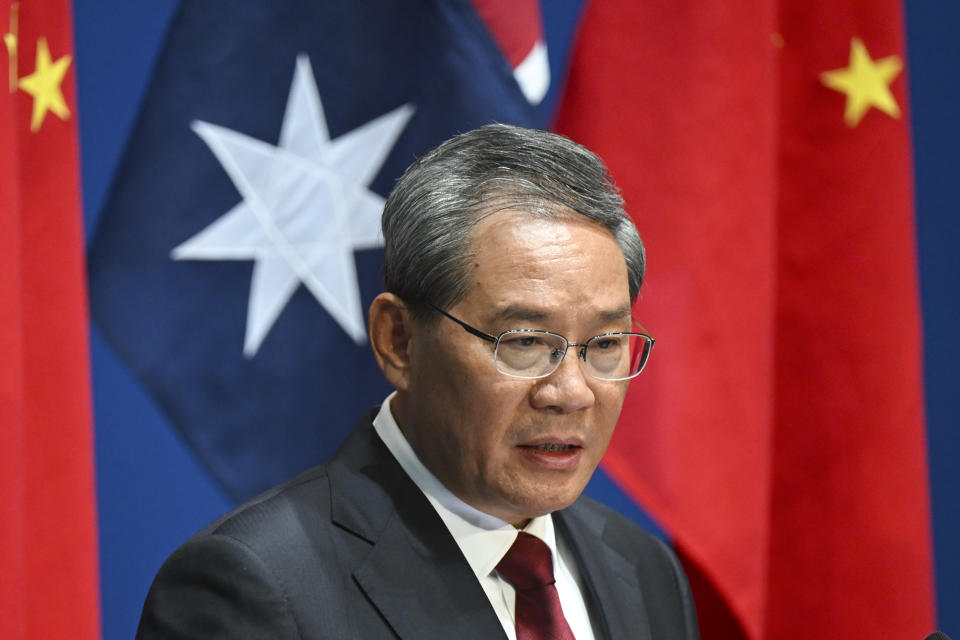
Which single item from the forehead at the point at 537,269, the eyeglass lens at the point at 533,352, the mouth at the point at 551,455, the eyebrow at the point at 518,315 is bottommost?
the mouth at the point at 551,455

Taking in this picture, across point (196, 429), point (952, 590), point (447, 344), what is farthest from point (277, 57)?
point (952, 590)

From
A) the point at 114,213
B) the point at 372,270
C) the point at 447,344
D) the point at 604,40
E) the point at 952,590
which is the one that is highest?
the point at 604,40

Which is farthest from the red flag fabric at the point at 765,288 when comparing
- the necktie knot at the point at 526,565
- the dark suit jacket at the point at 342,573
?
the necktie knot at the point at 526,565

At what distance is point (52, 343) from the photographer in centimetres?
199

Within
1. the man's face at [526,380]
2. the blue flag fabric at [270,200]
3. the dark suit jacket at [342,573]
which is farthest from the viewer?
the blue flag fabric at [270,200]

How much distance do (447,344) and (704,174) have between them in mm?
1242

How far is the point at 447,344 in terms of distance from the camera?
1372 millimetres

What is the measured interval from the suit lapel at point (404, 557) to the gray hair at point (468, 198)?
0.80ft

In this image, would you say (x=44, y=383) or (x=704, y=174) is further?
(x=704, y=174)

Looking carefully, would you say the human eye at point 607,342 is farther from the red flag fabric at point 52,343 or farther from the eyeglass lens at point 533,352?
the red flag fabric at point 52,343

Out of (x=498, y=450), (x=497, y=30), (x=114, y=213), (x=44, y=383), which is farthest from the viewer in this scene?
(x=497, y=30)

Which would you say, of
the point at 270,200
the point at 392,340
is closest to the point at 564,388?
the point at 392,340

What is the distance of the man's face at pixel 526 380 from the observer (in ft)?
4.37

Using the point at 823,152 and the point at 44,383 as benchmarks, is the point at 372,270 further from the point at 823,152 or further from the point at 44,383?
the point at 823,152
